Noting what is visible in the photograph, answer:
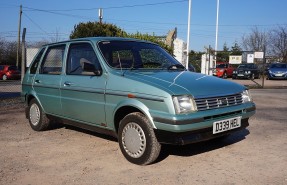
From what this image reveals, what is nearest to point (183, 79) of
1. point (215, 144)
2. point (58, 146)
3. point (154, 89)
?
point (154, 89)

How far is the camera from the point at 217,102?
4.09 m

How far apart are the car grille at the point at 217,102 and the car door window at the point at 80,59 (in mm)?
1654

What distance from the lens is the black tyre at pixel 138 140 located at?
4.00m

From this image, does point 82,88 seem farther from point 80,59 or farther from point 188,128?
point 188,128

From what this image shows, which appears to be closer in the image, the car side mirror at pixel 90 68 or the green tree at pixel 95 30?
the car side mirror at pixel 90 68

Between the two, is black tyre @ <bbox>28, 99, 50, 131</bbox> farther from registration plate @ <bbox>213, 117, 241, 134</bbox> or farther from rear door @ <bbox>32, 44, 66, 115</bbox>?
registration plate @ <bbox>213, 117, 241, 134</bbox>

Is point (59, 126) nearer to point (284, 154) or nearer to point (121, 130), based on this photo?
point (121, 130)

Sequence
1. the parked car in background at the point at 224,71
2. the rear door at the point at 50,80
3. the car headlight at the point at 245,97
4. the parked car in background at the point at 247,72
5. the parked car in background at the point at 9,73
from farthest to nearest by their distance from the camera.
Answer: the parked car in background at the point at 224,71
the parked car in background at the point at 9,73
the parked car in background at the point at 247,72
the rear door at the point at 50,80
the car headlight at the point at 245,97

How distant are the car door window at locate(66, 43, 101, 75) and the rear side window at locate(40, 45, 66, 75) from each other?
266 mm

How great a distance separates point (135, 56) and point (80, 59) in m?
0.89

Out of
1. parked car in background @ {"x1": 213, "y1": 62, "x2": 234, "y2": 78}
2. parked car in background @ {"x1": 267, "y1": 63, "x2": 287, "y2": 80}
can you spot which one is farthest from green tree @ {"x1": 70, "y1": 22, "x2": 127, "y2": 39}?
parked car in background @ {"x1": 267, "y1": 63, "x2": 287, "y2": 80}

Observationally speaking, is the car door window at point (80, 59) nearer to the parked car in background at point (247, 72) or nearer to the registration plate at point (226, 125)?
the registration plate at point (226, 125)

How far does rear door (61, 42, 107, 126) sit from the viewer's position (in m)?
4.64

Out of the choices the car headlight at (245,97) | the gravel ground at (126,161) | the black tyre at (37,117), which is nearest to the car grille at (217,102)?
the car headlight at (245,97)
